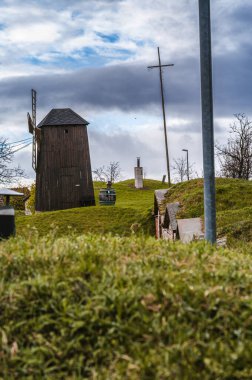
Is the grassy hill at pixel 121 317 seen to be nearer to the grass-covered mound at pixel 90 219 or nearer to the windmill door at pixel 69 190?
the grass-covered mound at pixel 90 219

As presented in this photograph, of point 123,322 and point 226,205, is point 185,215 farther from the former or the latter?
point 123,322

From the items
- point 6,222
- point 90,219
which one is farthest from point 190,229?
point 90,219

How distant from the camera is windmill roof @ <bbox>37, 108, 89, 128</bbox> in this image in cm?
4981

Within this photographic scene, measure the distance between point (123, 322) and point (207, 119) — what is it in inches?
196

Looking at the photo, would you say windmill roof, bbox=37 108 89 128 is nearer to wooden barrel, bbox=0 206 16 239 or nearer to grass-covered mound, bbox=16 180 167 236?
grass-covered mound, bbox=16 180 167 236

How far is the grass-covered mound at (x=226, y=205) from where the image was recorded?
13.9 metres

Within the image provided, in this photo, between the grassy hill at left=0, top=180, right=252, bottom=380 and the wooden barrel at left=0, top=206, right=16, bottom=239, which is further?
the wooden barrel at left=0, top=206, right=16, bottom=239

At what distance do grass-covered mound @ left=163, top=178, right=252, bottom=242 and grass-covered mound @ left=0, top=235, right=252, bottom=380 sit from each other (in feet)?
26.3

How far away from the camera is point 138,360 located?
445cm

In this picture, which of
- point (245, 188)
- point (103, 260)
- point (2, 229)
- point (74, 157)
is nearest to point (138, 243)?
point (103, 260)

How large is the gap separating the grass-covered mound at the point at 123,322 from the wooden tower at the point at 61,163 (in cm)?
4397

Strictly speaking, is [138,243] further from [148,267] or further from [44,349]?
[44,349]

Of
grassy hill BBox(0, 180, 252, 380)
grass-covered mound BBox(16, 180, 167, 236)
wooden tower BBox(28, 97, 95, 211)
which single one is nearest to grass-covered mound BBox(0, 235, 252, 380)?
grassy hill BBox(0, 180, 252, 380)

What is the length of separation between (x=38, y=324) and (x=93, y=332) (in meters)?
0.44
